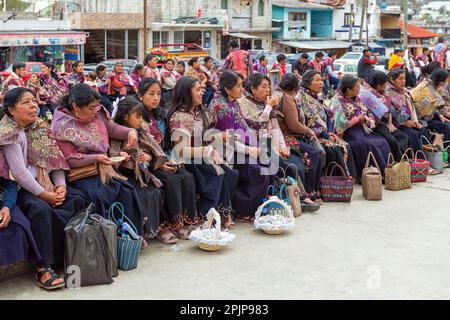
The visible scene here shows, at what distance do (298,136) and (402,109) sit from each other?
1.93 metres

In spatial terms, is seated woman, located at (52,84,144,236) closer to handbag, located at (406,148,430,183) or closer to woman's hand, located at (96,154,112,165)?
woman's hand, located at (96,154,112,165)

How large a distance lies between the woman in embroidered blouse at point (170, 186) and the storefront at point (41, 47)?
61.3 feet

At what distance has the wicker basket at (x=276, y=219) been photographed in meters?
5.48

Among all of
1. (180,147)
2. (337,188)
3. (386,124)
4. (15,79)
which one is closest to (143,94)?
(180,147)

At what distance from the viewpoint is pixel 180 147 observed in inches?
217

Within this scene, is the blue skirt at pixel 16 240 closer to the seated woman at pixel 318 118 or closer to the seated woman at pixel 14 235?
the seated woman at pixel 14 235

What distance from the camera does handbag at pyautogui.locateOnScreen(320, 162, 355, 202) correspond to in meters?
6.67

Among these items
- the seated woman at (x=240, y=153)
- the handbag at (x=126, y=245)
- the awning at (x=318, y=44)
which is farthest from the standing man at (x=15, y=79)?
the awning at (x=318, y=44)

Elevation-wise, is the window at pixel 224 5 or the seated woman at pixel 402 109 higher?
the window at pixel 224 5

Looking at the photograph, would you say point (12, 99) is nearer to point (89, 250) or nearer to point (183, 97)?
point (89, 250)

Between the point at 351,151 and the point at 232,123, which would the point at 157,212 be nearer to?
the point at 232,123

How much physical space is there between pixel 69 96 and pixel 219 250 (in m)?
1.63

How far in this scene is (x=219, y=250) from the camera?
5105 millimetres

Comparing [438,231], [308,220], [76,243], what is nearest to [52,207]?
[76,243]
